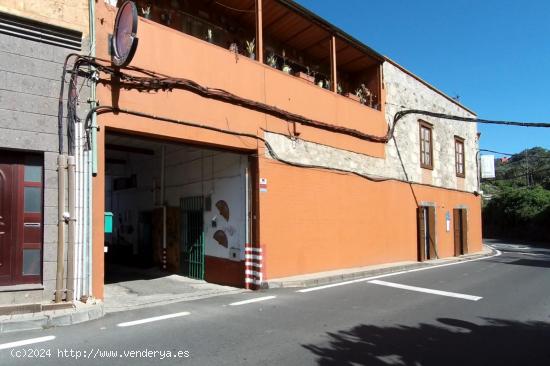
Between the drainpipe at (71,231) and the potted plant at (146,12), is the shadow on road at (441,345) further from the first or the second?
the potted plant at (146,12)

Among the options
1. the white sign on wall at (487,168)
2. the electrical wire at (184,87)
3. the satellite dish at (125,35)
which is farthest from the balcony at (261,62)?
the white sign on wall at (487,168)

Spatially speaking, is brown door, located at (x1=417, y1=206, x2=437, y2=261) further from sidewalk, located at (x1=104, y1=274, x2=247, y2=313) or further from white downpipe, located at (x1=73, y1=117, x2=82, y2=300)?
white downpipe, located at (x1=73, y1=117, x2=82, y2=300)

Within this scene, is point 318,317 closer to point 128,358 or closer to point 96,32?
point 128,358

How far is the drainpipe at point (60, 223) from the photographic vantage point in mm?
7566

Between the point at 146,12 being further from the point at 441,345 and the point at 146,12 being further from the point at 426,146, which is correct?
the point at 426,146

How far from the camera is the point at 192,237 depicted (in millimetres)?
13414

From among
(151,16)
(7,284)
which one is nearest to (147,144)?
(151,16)

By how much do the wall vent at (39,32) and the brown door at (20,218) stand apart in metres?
1.95

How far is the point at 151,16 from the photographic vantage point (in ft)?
38.0

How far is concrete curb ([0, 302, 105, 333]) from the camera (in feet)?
21.1

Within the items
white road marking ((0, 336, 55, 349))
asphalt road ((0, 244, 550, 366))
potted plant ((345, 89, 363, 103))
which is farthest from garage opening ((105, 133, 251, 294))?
potted plant ((345, 89, 363, 103))

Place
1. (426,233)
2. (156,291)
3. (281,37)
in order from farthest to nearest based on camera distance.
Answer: (426,233) → (281,37) → (156,291)

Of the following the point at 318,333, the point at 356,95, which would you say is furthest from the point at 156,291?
the point at 356,95

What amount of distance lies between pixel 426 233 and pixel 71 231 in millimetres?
14621
